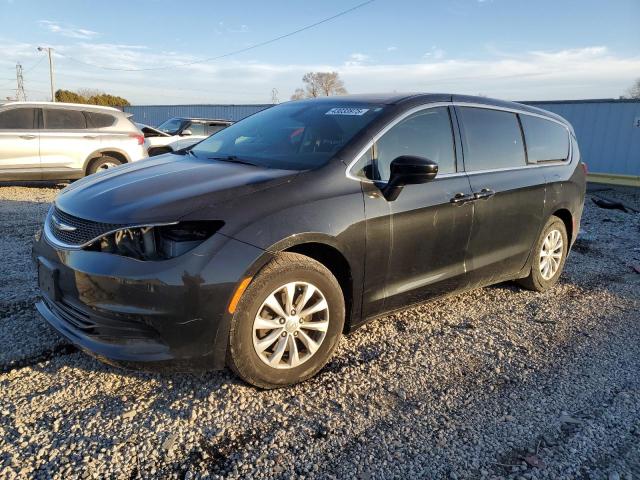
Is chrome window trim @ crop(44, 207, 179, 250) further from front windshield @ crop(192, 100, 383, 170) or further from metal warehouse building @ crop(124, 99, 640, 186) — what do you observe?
metal warehouse building @ crop(124, 99, 640, 186)

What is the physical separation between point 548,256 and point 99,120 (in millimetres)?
8681

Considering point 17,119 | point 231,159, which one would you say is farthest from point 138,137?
point 231,159

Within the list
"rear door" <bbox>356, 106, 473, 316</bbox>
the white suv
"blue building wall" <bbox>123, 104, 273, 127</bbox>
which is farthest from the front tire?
"blue building wall" <bbox>123, 104, 273, 127</bbox>

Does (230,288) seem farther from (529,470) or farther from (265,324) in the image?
(529,470)

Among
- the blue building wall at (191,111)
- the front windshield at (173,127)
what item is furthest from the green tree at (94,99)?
the front windshield at (173,127)

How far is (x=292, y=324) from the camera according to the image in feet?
9.20

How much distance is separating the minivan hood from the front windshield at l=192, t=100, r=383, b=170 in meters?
0.22

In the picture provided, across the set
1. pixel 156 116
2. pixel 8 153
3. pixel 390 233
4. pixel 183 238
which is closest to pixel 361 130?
pixel 390 233

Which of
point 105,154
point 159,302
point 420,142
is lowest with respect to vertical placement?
point 159,302

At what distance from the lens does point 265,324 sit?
2713 mm

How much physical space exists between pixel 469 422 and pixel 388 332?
1141 millimetres

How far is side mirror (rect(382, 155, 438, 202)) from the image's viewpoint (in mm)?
3020

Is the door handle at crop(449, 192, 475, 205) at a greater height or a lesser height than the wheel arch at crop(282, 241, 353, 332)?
greater

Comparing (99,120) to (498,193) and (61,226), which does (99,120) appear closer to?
(61,226)
